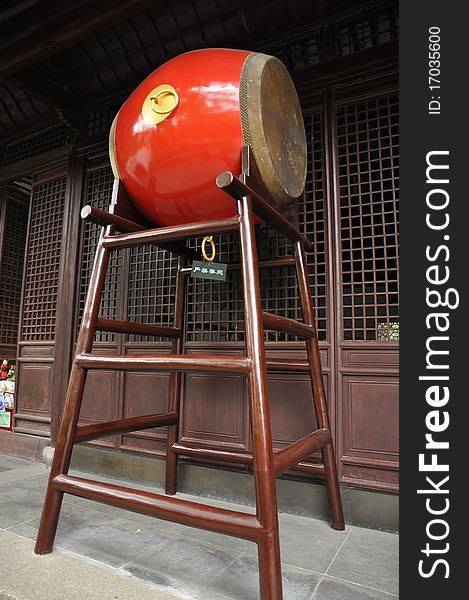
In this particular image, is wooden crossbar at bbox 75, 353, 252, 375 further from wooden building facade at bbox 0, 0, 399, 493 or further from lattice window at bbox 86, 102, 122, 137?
lattice window at bbox 86, 102, 122, 137

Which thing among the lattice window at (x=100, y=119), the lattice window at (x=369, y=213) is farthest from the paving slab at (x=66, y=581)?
the lattice window at (x=100, y=119)

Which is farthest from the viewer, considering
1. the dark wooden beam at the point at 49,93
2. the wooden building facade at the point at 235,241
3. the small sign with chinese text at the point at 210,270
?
the dark wooden beam at the point at 49,93

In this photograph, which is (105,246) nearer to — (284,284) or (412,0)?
(284,284)

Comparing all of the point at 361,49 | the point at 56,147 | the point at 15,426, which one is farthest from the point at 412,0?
the point at 15,426

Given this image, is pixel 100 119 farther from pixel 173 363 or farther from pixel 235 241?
pixel 173 363

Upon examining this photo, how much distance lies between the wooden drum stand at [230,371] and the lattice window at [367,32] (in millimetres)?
1158

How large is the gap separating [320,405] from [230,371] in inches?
26.3

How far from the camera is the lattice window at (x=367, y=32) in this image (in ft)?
6.66

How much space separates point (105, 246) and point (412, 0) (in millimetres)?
1275

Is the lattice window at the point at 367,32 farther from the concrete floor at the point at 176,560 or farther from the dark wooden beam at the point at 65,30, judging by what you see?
the concrete floor at the point at 176,560

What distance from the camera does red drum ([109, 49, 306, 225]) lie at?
1.33 metres

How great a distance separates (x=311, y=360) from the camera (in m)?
1.68

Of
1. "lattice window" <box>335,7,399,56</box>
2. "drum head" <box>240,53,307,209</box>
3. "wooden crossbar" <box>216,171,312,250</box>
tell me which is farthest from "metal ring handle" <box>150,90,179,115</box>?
"lattice window" <box>335,7,399,56</box>

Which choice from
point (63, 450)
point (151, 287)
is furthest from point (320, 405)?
point (151, 287)
